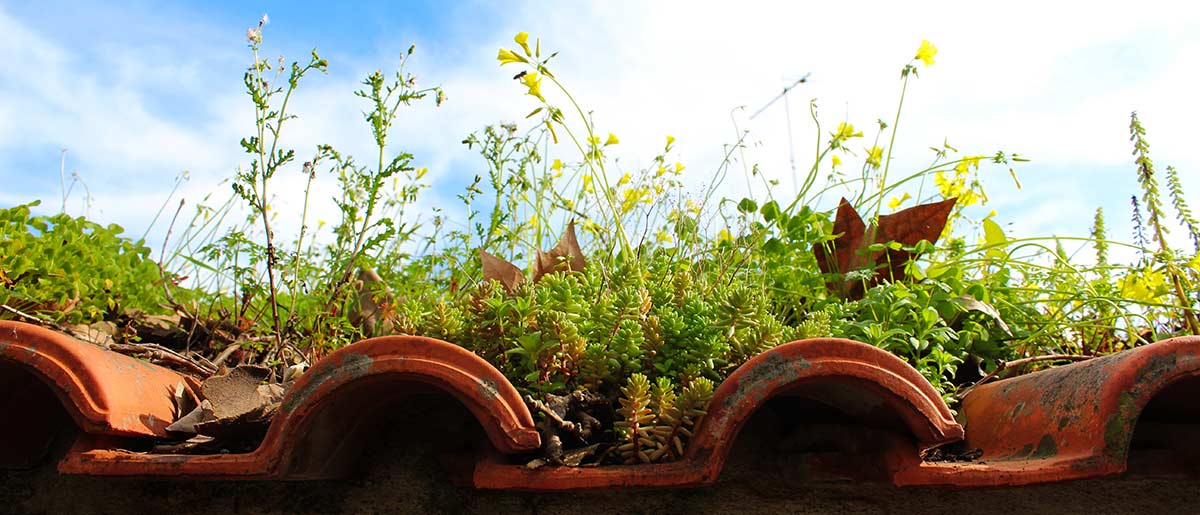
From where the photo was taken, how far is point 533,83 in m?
3.05

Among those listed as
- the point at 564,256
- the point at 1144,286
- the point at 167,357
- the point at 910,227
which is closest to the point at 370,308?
the point at 167,357

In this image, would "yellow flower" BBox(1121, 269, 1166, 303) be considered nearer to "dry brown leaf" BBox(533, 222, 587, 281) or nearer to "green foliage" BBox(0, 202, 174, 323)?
"dry brown leaf" BBox(533, 222, 587, 281)

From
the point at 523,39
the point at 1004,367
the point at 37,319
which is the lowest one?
the point at 1004,367

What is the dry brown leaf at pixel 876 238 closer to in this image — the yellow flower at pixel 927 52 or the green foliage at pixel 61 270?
the yellow flower at pixel 927 52

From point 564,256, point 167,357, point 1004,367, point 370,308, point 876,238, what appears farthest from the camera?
point 370,308

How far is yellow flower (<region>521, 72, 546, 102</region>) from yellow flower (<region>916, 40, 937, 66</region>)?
1.52m

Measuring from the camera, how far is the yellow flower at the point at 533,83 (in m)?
3.04

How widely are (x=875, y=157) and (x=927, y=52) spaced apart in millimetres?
472

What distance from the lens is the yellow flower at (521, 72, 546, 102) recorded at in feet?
9.96

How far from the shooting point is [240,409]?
88.8 inches

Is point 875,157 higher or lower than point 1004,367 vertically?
higher

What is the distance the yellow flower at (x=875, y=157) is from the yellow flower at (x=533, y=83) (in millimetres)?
1466

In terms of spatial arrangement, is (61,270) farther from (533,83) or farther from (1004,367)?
(1004,367)

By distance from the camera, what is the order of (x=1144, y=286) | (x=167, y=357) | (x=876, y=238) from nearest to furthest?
(x=167, y=357) → (x=1144, y=286) → (x=876, y=238)
